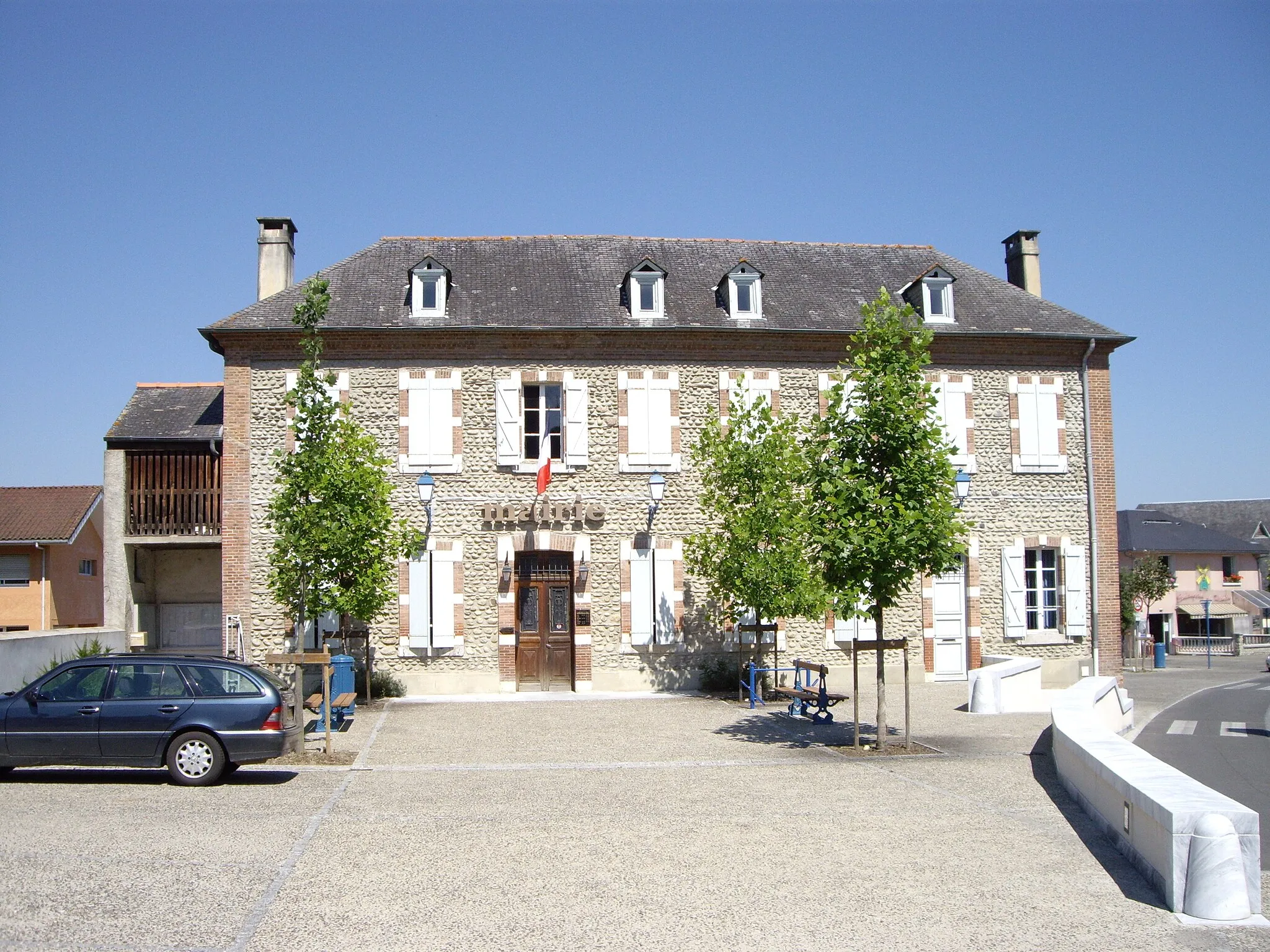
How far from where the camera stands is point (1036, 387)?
20531mm

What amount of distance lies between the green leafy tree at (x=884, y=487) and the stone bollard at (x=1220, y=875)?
19.4ft

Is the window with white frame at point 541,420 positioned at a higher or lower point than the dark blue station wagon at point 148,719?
higher

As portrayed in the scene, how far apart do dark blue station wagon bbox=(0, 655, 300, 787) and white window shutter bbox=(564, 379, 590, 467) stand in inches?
361

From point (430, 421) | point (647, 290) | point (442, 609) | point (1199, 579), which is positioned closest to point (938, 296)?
point (647, 290)

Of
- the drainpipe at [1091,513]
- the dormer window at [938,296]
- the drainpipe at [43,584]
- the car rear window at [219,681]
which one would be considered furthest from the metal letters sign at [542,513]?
the drainpipe at [43,584]

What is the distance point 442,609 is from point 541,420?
370 centimetres

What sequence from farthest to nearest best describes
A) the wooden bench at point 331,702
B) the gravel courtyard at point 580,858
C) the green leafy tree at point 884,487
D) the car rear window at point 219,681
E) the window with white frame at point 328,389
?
the window with white frame at point 328,389
the wooden bench at point 331,702
the green leafy tree at point 884,487
the car rear window at point 219,681
the gravel courtyard at point 580,858

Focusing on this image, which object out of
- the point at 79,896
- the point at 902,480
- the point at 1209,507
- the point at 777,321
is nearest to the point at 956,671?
the point at 777,321

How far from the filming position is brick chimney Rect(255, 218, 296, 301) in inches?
789

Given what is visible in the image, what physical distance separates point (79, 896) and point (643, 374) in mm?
14037

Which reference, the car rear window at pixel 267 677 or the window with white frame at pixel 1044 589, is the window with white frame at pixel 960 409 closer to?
the window with white frame at pixel 1044 589

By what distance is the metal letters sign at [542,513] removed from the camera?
61.1 ft

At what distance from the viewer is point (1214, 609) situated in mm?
45219

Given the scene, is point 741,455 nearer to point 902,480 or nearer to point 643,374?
point 643,374
